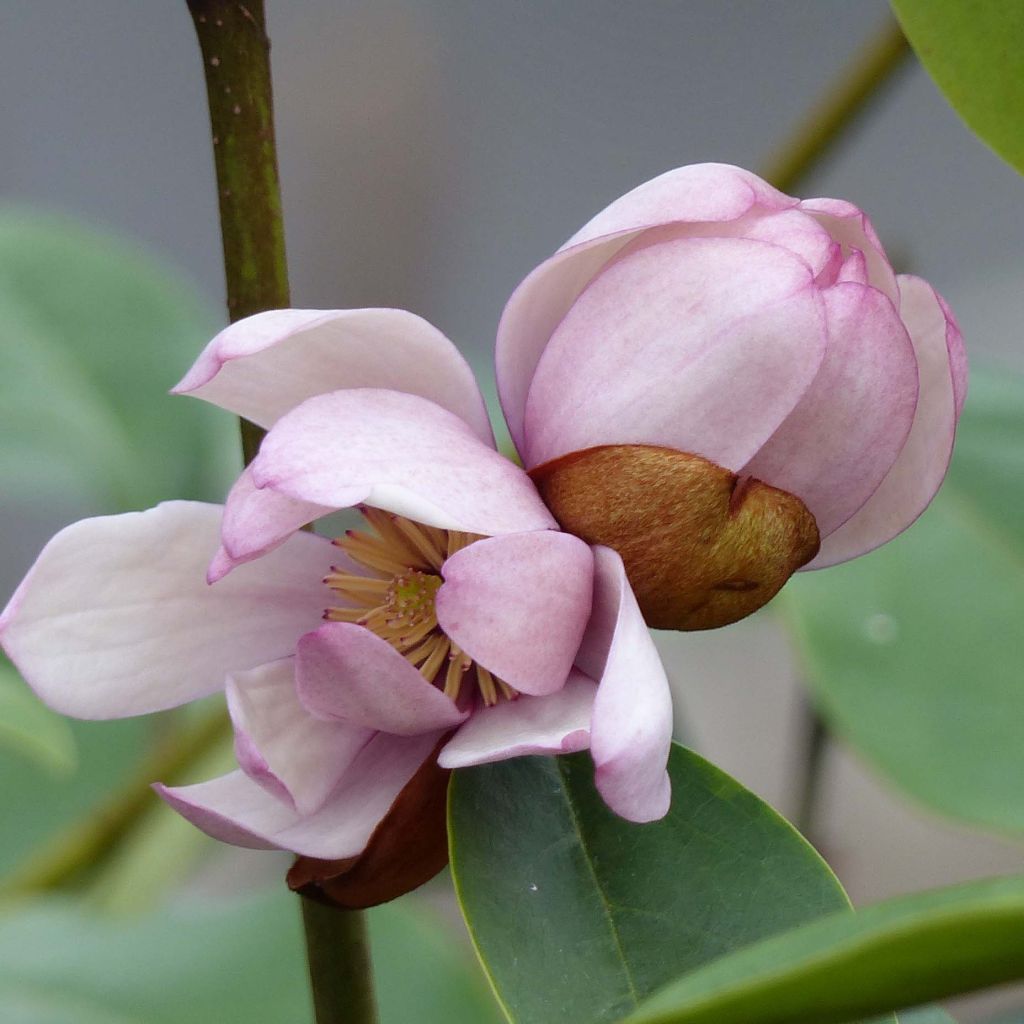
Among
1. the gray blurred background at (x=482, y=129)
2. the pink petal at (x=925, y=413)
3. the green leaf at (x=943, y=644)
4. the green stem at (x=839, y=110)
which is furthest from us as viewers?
the gray blurred background at (x=482, y=129)

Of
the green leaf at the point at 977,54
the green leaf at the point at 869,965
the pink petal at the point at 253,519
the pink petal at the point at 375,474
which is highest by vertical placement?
the green leaf at the point at 977,54

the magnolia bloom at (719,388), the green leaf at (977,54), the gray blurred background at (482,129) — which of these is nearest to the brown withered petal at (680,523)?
the magnolia bloom at (719,388)

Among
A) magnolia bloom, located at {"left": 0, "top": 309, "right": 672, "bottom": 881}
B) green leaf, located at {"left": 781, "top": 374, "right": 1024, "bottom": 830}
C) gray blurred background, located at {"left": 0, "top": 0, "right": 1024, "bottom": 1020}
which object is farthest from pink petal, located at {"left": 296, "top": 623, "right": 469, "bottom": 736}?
gray blurred background, located at {"left": 0, "top": 0, "right": 1024, "bottom": 1020}

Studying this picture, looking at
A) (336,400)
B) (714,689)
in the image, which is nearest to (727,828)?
(336,400)

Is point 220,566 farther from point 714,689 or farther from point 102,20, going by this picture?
point 102,20

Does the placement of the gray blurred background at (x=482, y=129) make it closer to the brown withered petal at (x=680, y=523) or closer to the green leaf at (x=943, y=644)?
the green leaf at (x=943, y=644)

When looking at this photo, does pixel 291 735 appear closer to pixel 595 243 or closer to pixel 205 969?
pixel 595 243

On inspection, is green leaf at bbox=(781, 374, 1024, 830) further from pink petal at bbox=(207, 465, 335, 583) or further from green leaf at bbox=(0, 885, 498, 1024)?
pink petal at bbox=(207, 465, 335, 583)
